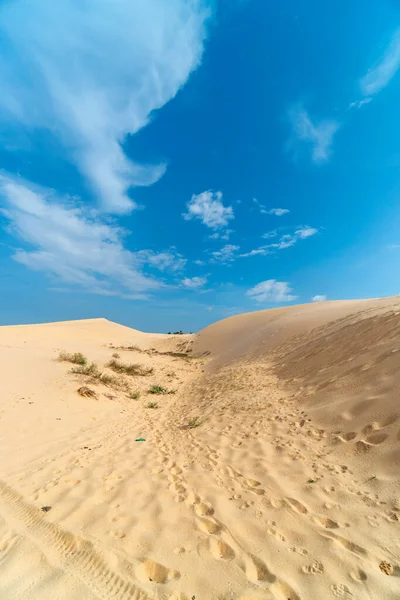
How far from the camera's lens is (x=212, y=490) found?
3.64 metres

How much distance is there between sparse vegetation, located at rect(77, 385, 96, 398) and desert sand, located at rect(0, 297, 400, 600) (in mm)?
126

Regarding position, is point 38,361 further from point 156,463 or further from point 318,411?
point 318,411

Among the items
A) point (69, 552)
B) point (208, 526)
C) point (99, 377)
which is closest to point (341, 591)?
point (208, 526)

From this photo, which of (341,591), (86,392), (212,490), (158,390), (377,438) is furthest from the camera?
(158,390)

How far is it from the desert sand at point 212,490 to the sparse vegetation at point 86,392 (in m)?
0.13

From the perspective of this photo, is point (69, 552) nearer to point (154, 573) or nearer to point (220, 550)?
point (154, 573)

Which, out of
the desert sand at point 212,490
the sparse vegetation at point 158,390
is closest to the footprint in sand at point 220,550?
the desert sand at point 212,490

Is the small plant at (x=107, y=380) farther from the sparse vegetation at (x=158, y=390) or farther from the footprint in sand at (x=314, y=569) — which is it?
the footprint in sand at (x=314, y=569)

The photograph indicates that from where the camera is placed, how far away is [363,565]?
7.78ft

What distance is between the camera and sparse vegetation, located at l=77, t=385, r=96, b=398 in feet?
26.9

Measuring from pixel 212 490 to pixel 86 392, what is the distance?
565cm

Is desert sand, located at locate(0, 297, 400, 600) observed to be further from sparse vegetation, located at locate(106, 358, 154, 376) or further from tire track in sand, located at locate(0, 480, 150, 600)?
Answer: sparse vegetation, located at locate(106, 358, 154, 376)

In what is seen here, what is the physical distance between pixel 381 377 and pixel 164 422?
15.3 feet

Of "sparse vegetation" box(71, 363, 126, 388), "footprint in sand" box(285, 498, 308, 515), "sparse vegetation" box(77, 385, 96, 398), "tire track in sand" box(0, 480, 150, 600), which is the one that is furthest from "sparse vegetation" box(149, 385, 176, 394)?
"footprint in sand" box(285, 498, 308, 515)
